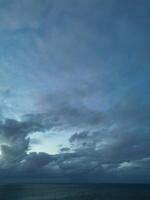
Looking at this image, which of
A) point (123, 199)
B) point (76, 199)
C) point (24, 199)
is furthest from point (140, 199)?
point (24, 199)

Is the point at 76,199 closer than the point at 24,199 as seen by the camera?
Yes

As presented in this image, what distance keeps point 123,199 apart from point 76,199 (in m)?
31.3

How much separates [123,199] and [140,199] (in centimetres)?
1184

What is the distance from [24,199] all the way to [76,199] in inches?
1464

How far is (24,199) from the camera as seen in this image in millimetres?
141000

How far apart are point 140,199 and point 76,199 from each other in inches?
1697

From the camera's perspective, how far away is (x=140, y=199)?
136875 mm

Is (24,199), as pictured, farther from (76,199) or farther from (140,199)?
(140,199)

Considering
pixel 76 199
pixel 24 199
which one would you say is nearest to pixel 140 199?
pixel 76 199

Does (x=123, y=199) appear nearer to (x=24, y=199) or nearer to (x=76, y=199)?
(x=76, y=199)

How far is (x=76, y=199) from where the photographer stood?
131 metres

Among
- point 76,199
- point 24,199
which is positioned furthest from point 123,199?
point 24,199

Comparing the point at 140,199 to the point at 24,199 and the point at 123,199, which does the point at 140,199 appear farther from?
the point at 24,199

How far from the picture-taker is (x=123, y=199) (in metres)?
135
